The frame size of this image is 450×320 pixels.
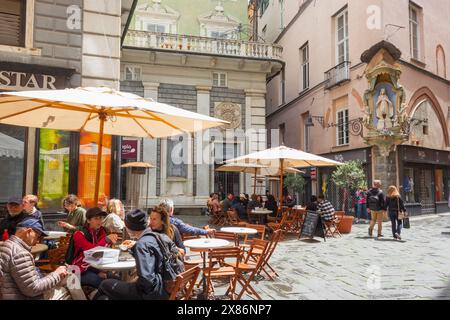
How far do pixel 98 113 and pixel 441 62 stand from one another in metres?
21.9

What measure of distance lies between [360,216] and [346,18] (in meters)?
10.6

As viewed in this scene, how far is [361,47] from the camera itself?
707 inches

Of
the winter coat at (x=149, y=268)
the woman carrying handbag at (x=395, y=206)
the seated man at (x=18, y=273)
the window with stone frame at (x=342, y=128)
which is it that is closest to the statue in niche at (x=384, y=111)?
the window with stone frame at (x=342, y=128)

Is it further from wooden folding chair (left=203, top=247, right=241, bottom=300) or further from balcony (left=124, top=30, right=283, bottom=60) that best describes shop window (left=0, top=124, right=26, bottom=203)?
balcony (left=124, top=30, right=283, bottom=60)

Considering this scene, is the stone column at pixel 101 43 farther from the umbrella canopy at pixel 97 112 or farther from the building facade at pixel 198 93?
the building facade at pixel 198 93

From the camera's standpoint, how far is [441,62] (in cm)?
2097

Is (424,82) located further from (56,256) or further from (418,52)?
(56,256)

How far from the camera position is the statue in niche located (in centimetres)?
1675

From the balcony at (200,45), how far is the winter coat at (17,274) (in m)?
16.9

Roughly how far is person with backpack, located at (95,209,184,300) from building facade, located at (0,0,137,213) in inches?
235

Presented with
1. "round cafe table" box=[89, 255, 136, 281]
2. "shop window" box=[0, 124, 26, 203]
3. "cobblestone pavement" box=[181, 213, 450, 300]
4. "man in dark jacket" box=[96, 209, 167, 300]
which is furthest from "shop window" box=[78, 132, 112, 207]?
"man in dark jacket" box=[96, 209, 167, 300]

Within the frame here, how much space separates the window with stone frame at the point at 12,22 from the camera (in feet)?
29.2

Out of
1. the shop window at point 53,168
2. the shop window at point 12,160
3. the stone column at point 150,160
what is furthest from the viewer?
the stone column at point 150,160

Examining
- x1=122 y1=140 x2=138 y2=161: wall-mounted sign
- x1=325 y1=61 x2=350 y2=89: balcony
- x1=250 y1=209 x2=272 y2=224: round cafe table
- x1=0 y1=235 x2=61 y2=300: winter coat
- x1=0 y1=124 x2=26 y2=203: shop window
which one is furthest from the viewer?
x1=325 y1=61 x2=350 y2=89: balcony
